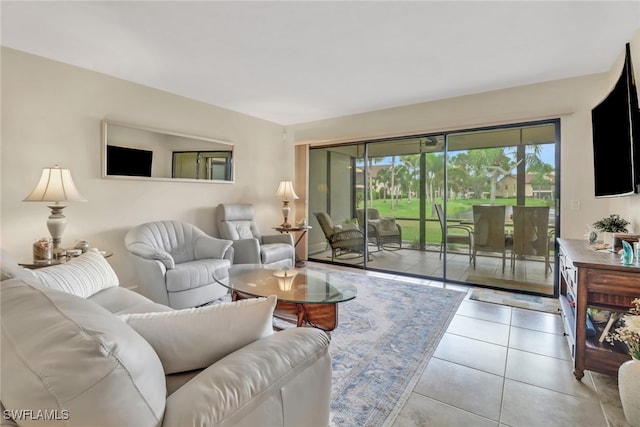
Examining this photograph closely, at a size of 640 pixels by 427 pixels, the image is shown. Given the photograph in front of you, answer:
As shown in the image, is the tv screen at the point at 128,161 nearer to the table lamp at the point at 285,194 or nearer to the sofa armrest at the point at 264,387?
the table lamp at the point at 285,194

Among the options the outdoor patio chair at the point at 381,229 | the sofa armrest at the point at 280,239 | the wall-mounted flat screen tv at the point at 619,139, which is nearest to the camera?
the wall-mounted flat screen tv at the point at 619,139

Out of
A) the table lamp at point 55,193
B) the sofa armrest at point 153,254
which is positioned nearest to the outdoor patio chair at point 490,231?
the sofa armrest at point 153,254

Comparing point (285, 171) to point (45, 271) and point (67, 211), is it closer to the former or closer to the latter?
point (67, 211)

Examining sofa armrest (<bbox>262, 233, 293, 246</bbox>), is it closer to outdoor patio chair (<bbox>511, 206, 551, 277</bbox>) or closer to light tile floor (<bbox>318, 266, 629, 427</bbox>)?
light tile floor (<bbox>318, 266, 629, 427</bbox>)

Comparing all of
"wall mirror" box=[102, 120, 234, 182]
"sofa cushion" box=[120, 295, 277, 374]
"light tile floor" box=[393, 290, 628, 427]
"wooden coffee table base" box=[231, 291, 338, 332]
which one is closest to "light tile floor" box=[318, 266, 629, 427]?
"light tile floor" box=[393, 290, 628, 427]

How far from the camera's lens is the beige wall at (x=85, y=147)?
8.87 feet

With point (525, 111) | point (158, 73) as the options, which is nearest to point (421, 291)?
point (525, 111)

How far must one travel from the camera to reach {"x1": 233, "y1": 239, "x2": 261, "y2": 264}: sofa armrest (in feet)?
12.1

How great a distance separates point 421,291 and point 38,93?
14.5 ft

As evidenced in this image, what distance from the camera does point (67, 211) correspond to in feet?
9.87

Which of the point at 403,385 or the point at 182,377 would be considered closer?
the point at 182,377

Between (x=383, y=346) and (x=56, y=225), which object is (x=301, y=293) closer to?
(x=383, y=346)

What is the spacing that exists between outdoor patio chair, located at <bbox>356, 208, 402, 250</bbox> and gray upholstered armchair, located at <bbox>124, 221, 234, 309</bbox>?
2.28 m

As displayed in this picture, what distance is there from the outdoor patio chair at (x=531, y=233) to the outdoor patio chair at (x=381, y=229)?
151 cm
